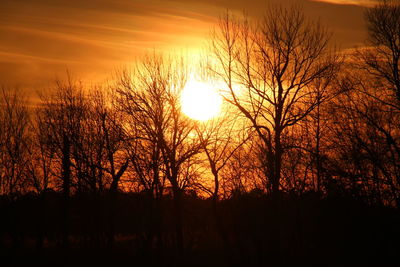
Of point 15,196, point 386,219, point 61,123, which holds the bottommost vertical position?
point 386,219

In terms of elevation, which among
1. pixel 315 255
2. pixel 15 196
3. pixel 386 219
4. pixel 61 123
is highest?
pixel 61 123

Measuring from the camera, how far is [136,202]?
118 feet

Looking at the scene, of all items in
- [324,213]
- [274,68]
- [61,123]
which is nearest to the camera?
[274,68]

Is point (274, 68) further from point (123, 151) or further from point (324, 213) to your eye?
point (123, 151)

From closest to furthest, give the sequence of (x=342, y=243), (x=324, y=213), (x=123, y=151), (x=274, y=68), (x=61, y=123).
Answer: (x=274, y=68), (x=342, y=243), (x=324, y=213), (x=123, y=151), (x=61, y=123)

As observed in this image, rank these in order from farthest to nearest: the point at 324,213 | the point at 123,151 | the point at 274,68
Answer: the point at 123,151, the point at 324,213, the point at 274,68

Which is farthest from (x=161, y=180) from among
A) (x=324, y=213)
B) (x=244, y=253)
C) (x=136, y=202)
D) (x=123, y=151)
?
(x=324, y=213)

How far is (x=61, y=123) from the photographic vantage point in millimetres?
34312

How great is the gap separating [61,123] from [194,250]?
12.8m

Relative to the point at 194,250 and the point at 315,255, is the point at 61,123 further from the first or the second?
the point at 315,255

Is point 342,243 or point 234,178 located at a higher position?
point 234,178

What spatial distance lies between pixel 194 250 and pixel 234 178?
21.3 ft

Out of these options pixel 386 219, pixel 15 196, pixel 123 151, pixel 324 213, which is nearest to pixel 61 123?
pixel 123 151

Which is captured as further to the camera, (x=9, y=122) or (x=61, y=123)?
(x=9, y=122)
